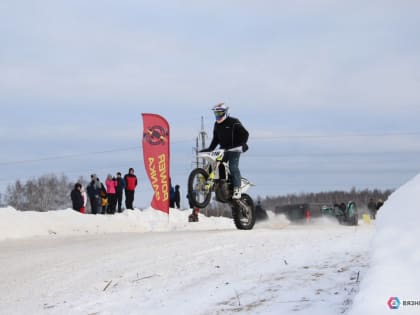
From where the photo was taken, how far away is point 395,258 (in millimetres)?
4645

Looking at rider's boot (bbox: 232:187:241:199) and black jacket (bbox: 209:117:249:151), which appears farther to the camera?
rider's boot (bbox: 232:187:241:199)

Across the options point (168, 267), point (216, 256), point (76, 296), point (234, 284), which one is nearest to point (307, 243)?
point (216, 256)

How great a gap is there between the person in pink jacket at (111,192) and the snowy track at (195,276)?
1385 centimetres

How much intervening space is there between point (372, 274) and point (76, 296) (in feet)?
14.5

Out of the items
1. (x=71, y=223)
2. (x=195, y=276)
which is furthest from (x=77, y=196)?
(x=195, y=276)

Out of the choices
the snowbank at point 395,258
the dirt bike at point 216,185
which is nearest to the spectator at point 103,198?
the dirt bike at point 216,185

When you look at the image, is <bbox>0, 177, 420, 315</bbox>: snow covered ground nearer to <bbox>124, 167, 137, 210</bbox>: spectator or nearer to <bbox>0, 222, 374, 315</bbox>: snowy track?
<bbox>0, 222, 374, 315</bbox>: snowy track

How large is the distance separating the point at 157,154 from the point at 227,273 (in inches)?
605

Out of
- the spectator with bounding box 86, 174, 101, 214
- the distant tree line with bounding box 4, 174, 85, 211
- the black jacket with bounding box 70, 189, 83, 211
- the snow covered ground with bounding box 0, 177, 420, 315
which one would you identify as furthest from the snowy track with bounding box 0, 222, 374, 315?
the distant tree line with bounding box 4, 174, 85, 211

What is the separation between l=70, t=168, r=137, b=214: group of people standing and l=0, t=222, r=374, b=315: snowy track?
12.7 m

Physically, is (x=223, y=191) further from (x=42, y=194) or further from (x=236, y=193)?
(x=42, y=194)

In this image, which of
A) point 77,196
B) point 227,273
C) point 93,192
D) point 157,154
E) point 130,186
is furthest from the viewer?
point 130,186

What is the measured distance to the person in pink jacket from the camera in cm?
2603

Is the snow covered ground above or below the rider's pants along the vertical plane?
below
